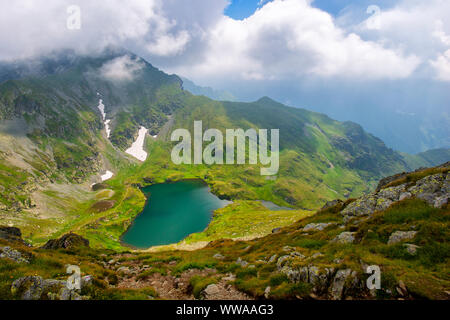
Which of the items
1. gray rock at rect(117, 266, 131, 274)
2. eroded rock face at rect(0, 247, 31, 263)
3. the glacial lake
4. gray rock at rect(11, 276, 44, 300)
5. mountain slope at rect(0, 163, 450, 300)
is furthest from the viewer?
the glacial lake

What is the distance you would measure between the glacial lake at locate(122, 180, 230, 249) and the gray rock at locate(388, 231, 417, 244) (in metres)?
112

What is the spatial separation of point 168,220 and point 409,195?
466 feet

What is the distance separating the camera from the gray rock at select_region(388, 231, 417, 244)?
1454 cm

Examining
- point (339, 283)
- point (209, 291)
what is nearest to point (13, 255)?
point (209, 291)

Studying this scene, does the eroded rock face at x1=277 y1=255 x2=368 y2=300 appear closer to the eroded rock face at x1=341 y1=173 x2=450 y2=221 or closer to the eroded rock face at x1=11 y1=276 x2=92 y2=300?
the eroded rock face at x1=341 y1=173 x2=450 y2=221

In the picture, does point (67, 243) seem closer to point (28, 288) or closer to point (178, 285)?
point (178, 285)

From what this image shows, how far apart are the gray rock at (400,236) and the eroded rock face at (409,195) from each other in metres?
5.15

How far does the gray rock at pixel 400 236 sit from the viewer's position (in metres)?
14.5

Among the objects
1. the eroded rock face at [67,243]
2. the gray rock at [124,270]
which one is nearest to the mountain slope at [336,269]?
the gray rock at [124,270]

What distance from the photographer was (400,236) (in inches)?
594

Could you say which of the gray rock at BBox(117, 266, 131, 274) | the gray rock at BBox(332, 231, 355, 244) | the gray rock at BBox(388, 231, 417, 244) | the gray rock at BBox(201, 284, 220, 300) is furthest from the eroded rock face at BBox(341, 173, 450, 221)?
the gray rock at BBox(117, 266, 131, 274)

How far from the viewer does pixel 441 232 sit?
44.7ft

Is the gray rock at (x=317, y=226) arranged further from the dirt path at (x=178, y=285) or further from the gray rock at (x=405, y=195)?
the dirt path at (x=178, y=285)
